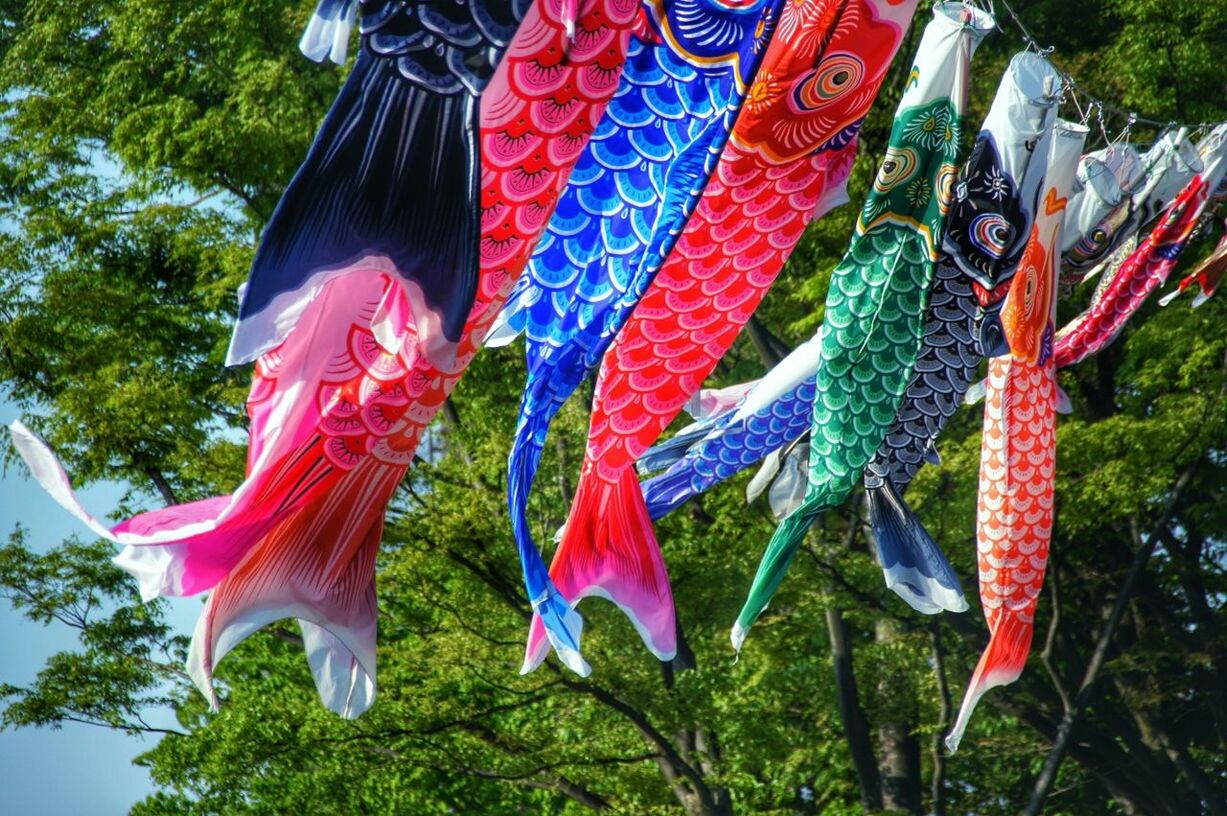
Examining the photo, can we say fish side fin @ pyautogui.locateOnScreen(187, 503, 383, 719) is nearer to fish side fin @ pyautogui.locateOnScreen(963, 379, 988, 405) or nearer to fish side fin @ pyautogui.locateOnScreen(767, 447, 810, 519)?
fish side fin @ pyautogui.locateOnScreen(767, 447, 810, 519)

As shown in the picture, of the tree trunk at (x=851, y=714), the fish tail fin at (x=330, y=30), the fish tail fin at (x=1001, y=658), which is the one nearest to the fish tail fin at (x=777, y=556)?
the fish tail fin at (x=1001, y=658)

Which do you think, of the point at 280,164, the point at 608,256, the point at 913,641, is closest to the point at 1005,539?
the point at 608,256

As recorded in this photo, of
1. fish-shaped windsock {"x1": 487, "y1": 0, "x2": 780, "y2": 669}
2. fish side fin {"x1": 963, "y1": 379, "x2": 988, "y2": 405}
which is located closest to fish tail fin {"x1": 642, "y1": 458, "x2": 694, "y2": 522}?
fish-shaped windsock {"x1": 487, "y1": 0, "x2": 780, "y2": 669}

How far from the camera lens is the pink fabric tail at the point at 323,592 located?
424 cm

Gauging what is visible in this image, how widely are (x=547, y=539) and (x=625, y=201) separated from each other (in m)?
4.96

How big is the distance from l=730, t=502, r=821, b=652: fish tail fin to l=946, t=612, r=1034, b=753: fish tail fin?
774 millimetres

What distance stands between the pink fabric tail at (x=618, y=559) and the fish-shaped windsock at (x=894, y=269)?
0.63 m

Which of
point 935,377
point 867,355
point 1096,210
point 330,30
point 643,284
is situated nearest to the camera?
point 330,30

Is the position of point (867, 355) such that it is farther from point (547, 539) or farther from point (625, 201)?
point (547, 539)

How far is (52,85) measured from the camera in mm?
13203

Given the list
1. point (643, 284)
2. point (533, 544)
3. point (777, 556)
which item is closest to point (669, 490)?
point (777, 556)

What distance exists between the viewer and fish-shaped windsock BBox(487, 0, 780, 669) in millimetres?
4746

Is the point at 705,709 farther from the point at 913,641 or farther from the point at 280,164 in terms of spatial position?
the point at 280,164

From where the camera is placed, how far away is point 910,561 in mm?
5652
